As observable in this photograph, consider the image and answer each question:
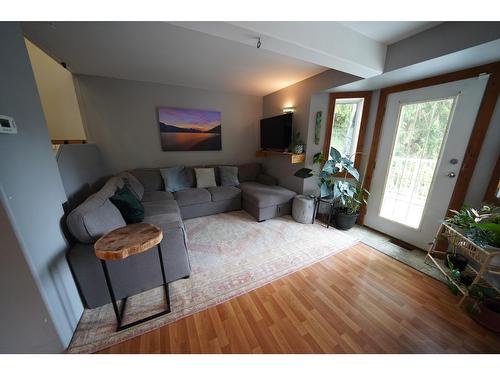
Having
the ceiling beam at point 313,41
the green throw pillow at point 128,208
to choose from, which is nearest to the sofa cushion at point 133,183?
the green throw pillow at point 128,208

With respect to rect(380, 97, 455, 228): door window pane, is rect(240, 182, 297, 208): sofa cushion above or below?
below

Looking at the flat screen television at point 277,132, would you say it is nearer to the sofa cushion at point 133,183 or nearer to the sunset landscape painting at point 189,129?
the sunset landscape painting at point 189,129

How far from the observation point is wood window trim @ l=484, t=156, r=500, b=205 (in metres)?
1.56

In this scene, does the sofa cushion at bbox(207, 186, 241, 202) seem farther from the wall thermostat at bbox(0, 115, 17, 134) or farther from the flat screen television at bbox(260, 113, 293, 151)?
the wall thermostat at bbox(0, 115, 17, 134)

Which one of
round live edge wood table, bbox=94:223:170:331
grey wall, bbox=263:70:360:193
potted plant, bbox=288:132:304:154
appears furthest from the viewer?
potted plant, bbox=288:132:304:154

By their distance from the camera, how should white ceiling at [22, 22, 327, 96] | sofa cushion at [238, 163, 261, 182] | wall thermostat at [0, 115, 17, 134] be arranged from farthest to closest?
sofa cushion at [238, 163, 261, 182], white ceiling at [22, 22, 327, 96], wall thermostat at [0, 115, 17, 134]

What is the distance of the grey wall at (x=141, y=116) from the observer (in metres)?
2.70

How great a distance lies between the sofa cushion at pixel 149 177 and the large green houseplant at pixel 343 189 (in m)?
2.54

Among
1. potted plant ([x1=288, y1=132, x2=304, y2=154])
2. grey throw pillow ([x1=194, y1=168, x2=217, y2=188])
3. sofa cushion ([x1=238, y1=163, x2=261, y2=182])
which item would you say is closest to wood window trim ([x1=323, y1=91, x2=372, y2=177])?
potted plant ([x1=288, y1=132, x2=304, y2=154])

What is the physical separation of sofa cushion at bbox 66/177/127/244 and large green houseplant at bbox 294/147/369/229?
98.7 inches

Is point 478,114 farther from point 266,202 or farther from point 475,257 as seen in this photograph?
point 266,202
